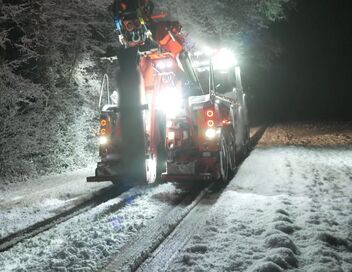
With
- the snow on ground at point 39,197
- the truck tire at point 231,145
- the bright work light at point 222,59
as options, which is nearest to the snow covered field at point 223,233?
the snow on ground at point 39,197

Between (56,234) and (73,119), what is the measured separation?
26.7 ft

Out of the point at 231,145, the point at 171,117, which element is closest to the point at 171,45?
the point at 171,117

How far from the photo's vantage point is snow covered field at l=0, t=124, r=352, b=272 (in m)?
4.55

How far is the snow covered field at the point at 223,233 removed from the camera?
4.55 meters

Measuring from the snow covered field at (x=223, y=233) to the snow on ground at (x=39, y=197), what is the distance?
0.86m

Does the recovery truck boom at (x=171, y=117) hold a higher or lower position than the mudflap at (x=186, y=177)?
higher

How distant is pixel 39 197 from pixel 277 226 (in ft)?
18.1

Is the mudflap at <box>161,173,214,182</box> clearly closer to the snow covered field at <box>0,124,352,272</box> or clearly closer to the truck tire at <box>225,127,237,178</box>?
the snow covered field at <box>0,124,352,272</box>

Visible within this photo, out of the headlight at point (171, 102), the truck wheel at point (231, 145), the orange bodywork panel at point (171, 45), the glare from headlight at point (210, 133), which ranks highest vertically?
the orange bodywork panel at point (171, 45)

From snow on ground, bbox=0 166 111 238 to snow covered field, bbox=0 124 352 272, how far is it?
33.8 inches

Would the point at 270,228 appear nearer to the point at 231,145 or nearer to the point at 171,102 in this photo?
the point at 171,102

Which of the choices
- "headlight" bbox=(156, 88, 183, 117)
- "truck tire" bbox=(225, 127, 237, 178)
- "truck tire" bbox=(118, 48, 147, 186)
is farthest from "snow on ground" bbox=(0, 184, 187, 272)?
"truck tire" bbox=(225, 127, 237, 178)

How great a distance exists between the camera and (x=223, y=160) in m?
9.17

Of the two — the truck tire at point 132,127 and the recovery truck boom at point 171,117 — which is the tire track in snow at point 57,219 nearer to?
the recovery truck boom at point 171,117
